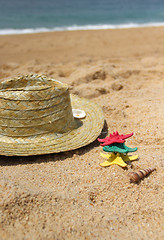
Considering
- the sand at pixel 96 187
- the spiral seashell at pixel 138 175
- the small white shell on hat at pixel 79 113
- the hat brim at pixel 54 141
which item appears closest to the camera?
the sand at pixel 96 187

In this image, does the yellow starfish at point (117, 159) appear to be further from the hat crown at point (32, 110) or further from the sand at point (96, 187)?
the hat crown at point (32, 110)

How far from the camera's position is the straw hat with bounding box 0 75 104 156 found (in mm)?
2303

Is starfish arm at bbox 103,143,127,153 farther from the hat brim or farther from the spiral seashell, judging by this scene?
the hat brim

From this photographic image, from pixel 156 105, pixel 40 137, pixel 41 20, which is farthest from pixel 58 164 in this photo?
pixel 41 20

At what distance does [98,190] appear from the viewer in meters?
2.01

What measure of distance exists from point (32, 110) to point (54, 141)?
1.36 ft

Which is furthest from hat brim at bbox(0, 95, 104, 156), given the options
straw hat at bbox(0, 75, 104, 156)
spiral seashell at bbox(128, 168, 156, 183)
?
spiral seashell at bbox(128, 168, 156, 183)

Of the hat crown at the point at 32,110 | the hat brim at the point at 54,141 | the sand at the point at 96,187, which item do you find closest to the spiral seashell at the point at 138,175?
the sand at the point at 96,187

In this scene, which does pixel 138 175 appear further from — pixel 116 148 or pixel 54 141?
pixel 54 141

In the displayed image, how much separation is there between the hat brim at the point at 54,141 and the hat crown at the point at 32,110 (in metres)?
0.07

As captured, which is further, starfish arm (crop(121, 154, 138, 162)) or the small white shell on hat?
the small white shell on hat

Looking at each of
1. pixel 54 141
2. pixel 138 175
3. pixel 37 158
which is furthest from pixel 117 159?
pixel 37 158

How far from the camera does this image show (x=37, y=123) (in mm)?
2410

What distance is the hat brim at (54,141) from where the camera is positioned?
229cm
